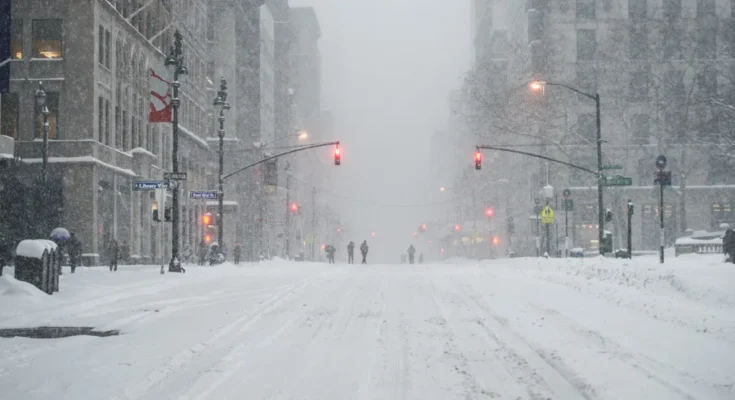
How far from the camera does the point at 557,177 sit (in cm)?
7269

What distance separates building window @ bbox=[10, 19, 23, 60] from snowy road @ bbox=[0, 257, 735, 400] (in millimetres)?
25257

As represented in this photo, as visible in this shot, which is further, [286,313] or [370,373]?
[286,313]

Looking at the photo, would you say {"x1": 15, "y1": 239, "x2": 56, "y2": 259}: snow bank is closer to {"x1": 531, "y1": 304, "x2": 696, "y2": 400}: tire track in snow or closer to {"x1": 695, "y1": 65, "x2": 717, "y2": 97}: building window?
{"x1": 531, "y1": 304, "x2": 696, "y2": 400}: tire track in snow

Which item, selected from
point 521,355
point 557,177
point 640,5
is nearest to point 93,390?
point 521,355

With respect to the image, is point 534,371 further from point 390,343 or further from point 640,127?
point 640,127

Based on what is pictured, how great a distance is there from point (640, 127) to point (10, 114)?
170 feet

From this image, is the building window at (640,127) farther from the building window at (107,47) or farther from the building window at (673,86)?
the building window at (107,47)

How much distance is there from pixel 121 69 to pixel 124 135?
3.82 meters

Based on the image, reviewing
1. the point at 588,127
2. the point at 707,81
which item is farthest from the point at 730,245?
the point at 588,127

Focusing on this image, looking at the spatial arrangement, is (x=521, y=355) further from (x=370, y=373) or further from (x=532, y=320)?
(x=532, y=320)

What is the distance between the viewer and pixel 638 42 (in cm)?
6456

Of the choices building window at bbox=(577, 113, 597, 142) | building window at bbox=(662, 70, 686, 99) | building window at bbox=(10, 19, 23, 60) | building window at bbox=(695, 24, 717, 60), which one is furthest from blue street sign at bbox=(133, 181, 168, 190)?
building window at bbox=(695, 24, 717, 60)

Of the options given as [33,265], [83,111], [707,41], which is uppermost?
[707,41]

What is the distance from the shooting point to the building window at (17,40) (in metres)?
41.6
